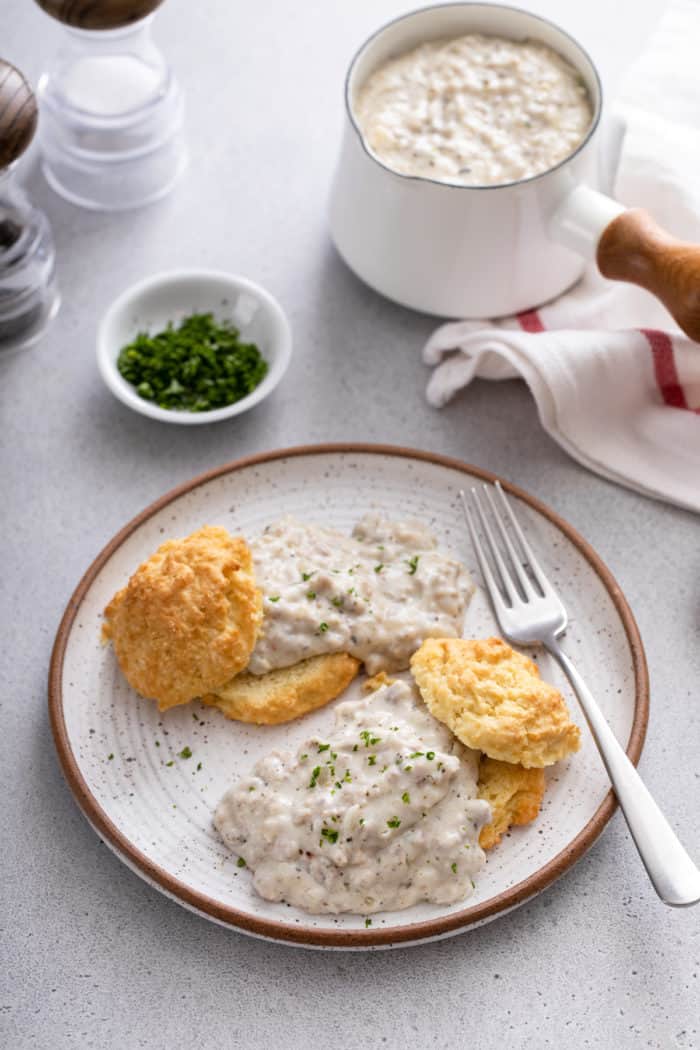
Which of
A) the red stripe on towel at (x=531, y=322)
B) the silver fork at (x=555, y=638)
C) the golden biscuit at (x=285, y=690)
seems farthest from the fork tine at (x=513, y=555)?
the red stripe on towel at (x=531, y=322)

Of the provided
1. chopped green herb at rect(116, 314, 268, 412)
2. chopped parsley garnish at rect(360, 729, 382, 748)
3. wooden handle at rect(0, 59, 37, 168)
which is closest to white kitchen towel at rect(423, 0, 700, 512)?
chopped green herb at rect(116, 314, 268, 412)

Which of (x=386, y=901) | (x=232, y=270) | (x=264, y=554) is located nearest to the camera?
(x=386, y=901)

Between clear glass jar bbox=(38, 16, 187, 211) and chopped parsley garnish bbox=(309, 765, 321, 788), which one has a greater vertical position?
clear glass jar bbox=(38, 16, 187, 211)

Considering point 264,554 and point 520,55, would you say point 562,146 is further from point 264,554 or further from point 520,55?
point 264,554

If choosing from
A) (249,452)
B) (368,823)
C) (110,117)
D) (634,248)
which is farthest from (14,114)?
(368,823)

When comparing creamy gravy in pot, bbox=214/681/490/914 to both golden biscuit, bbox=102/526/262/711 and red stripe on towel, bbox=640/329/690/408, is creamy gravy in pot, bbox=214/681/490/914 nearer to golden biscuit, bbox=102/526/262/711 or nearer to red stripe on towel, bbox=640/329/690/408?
golden biscuit, bbox=102/526/262/711

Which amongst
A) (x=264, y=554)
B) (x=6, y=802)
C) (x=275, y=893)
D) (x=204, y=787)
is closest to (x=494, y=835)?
(x=275, y=893)
